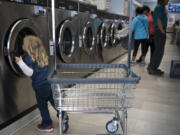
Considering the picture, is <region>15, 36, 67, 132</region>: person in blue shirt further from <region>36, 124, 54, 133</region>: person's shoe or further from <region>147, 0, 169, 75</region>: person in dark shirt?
<region>147, 0, 169, 75</region>: person in dark shirt

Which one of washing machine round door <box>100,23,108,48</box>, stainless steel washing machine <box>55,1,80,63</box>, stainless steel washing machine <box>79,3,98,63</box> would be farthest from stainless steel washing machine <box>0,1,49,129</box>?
washing machine round door <box>100,23,108,48</box>

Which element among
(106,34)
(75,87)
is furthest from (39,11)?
(106,34)

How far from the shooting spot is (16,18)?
1801 mm

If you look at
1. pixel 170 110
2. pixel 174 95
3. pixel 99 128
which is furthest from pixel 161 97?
pixel 99 128

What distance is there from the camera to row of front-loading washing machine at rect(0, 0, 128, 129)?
171cm

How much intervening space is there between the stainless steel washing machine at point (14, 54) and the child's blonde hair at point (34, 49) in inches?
6.4

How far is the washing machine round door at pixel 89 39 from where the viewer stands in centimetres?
313

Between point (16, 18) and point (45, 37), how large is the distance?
508mm

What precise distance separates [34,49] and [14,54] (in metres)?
0.24

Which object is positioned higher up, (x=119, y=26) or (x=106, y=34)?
(x=119, y=26)

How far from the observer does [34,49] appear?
1662mm

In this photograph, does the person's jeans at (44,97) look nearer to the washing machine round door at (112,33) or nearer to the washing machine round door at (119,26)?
the washing machine round door at (112,33)

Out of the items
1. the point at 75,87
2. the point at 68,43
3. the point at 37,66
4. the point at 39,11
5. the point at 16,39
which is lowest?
the point at 75,87

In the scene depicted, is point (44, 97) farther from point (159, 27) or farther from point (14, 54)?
point (159, 27)
